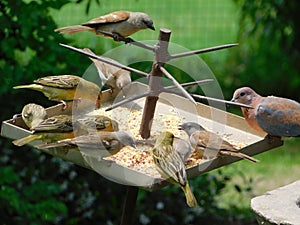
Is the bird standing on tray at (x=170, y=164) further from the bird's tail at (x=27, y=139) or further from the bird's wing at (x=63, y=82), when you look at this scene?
the bird's wing at (x=63, y=82)

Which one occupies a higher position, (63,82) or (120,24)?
(120,24)

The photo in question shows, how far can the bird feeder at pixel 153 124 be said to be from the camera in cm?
427

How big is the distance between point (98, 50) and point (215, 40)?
2599mm

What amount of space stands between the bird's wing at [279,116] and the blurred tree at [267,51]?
399cm

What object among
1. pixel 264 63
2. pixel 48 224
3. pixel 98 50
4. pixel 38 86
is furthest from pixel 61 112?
pixel 264 63

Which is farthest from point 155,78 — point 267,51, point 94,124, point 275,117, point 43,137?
point 267,51

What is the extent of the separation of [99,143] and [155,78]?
0.56 metres

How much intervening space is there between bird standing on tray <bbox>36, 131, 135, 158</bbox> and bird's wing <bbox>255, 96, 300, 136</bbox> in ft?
3.06

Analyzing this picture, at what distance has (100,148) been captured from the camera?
4.29 metres

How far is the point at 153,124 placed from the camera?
16.3ft

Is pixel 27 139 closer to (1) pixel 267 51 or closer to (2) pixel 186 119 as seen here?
(2) pixel 186 119

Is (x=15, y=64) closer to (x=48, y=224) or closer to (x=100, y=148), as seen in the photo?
(x=48, y=224)

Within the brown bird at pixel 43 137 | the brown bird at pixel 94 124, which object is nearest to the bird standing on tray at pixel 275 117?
the brown bird at pixel 94 124

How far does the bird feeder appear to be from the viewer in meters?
4.27
